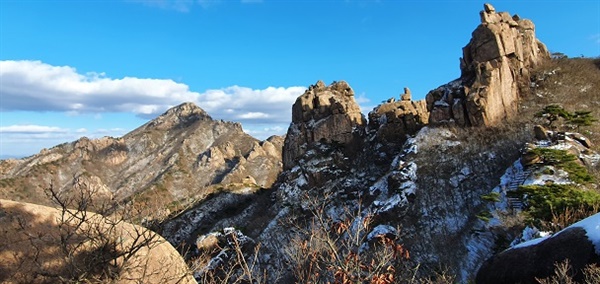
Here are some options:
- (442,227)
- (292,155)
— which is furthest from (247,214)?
(442,227)

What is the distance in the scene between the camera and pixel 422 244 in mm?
32781

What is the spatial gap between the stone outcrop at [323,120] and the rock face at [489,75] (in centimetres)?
1434

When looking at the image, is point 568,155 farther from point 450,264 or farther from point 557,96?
point 557,96

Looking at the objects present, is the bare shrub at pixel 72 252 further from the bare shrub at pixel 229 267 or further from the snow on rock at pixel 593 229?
the snow on rock at pixel 593 229

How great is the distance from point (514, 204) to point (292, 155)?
40319mm

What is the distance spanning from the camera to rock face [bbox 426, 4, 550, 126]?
44500 millimetres

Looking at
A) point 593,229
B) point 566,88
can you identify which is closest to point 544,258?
point 593,229

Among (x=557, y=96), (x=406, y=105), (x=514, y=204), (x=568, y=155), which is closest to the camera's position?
(x=514, y=204)

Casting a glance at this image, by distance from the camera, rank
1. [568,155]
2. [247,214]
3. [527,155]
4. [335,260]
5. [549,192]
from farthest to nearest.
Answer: [247,214], [527,155], [568,155], [549,192], [335,260]

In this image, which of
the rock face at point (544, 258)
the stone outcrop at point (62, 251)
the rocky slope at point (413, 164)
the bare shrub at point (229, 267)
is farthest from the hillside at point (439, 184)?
the stone outcrop at point (62, 251)

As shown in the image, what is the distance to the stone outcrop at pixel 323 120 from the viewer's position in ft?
198

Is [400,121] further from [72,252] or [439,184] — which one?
[72,252]

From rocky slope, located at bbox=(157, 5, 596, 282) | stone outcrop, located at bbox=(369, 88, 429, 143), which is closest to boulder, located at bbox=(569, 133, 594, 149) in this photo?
rocky slope, located at bbox=(157, 5, 596, 282)

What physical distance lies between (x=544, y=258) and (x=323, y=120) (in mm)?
49636
